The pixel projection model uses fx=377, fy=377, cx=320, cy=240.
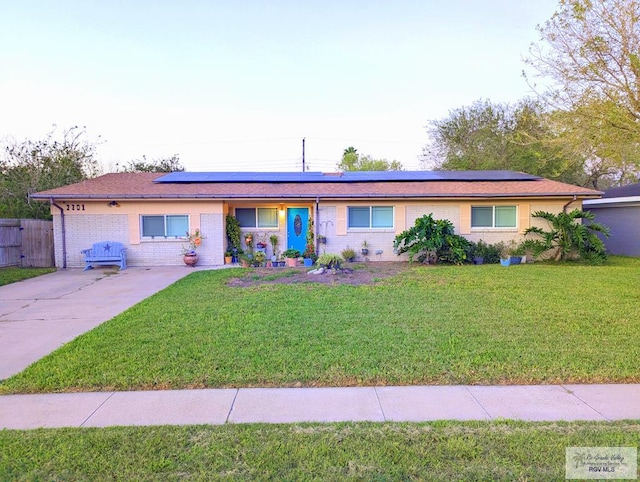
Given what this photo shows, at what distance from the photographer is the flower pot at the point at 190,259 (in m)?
13.2

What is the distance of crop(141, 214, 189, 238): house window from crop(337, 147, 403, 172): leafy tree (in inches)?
1042

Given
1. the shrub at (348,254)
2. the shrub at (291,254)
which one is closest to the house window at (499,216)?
the shrub at (348,254)

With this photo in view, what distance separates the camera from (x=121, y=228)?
44.2 ft

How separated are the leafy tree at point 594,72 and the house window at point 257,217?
953 cm

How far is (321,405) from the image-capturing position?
349cm

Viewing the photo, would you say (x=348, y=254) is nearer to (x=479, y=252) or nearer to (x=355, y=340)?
(x=479, y=252)

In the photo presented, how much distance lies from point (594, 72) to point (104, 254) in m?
14.5

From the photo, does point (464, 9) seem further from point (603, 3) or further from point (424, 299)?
point (424, 299)

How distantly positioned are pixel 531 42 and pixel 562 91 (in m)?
1.26

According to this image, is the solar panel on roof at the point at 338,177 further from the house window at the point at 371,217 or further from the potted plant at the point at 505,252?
the potted plant at the point at 505,252

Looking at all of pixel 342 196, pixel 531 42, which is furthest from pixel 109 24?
pixel 531 42

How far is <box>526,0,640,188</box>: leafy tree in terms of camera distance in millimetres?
6918

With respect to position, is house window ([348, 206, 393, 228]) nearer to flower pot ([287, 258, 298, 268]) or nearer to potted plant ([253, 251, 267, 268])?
flower pot ([287, 258, 298, 268])

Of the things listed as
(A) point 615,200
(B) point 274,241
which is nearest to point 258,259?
(B) point 274,241
